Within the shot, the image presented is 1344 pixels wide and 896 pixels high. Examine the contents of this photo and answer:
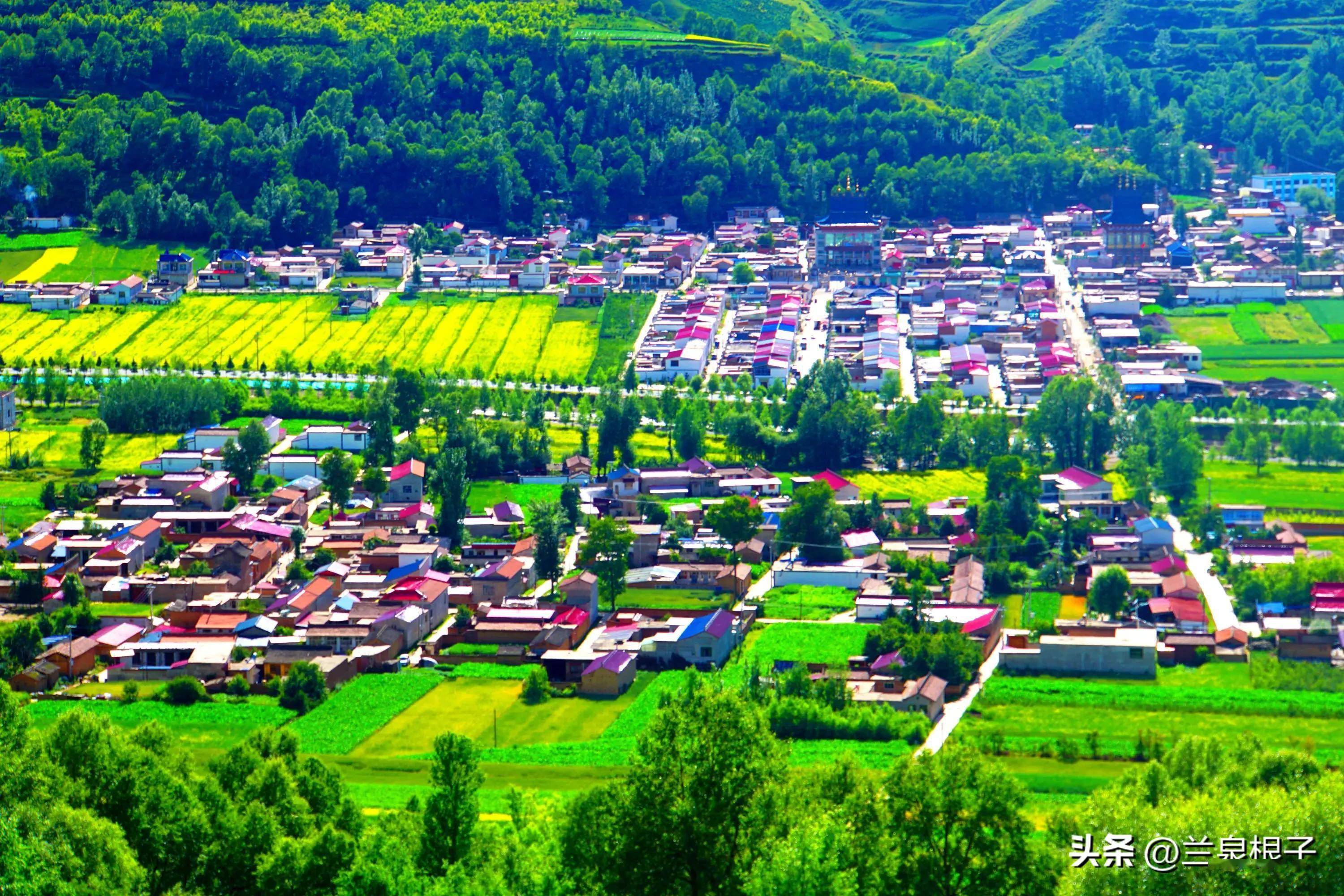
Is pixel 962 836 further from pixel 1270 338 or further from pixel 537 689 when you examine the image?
pixel 1270 338

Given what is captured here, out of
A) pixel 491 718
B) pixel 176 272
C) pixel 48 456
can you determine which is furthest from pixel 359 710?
pixel 176 272

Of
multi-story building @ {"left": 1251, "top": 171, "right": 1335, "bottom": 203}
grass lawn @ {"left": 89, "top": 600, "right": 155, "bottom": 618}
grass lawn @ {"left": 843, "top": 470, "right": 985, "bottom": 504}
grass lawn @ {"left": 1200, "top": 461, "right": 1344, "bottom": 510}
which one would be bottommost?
grass lawn @ {"left": 89, "top": 600, "right": 155, "bottom": 618}

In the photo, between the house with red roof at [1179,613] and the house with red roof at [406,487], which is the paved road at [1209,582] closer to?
the house with red roof at [1179,613]

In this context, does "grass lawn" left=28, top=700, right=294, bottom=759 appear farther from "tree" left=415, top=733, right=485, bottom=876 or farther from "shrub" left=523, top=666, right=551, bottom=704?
"tree" left=415, top=733, right=485, bottom=876

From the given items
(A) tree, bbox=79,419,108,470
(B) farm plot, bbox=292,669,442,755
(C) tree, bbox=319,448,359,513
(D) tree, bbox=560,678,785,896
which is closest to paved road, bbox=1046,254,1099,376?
(C) tree, bbox=319,448,359,513

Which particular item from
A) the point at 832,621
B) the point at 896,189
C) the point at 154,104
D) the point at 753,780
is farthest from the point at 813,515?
the point at 154,104
